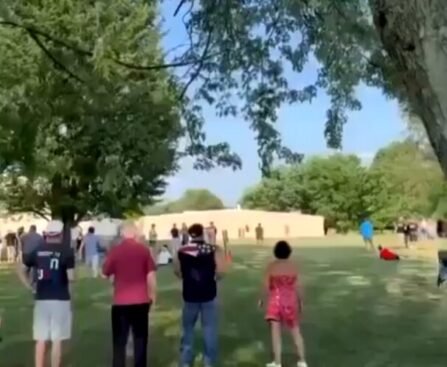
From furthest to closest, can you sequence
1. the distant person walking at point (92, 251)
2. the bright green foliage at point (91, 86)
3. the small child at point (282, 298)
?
1. the distant person walking at point (92, 251)
2. the bright green foliage at point (91, 86)
3. the small child at point (282, 298)

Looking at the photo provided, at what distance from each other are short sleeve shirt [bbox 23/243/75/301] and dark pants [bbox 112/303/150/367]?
57cm

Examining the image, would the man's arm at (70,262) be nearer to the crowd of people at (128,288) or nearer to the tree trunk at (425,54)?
the crowd of people at (128,288)

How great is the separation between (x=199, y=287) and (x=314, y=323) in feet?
17.7

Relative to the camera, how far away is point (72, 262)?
10.1m

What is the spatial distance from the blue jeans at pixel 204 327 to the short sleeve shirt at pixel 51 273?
1.40m

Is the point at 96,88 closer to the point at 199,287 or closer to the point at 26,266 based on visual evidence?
the point at 26,266

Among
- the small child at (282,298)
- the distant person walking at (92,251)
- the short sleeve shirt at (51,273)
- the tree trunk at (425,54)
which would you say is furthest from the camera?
Result: the distant person walking at (92,251)

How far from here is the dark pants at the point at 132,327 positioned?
10.0m

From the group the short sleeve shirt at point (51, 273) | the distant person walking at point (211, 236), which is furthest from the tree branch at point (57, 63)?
the short sleeve shirt at point (51, 273)

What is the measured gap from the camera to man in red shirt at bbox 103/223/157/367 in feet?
32.8

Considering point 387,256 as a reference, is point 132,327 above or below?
below

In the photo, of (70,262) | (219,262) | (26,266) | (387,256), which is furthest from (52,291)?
(387,256)

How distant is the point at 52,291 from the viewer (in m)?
9.91

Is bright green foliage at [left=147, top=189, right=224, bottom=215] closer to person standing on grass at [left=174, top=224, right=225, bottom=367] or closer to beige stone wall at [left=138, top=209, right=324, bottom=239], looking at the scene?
beige stone wall at [left=138, top=209, right=324, bottom=239]
